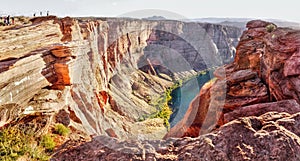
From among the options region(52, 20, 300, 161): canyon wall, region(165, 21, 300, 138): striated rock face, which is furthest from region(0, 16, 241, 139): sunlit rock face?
region(165, 21, 300, 138): striated rock face

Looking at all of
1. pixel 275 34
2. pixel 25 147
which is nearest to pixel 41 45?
pixel 25 147

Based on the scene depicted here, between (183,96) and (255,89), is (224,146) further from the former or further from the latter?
(183,96)

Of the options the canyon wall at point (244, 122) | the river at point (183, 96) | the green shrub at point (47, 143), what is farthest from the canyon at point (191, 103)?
the river at point (183, 96)

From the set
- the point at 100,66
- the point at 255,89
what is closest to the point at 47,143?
the point at 255,89

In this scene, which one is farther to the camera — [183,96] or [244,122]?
[183,96]

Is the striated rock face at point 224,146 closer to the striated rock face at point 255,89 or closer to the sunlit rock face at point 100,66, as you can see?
the striated rock face at point 255,89

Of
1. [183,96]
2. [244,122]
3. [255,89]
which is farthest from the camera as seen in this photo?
[183,96]

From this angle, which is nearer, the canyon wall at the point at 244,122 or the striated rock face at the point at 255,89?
the canyon wall at the point at 244,122
